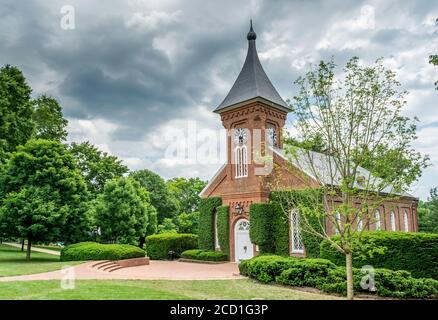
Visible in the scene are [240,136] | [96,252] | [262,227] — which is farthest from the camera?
[240,136]

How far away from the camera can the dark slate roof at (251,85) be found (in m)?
23.5

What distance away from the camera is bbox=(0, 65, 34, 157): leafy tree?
100.0 ft

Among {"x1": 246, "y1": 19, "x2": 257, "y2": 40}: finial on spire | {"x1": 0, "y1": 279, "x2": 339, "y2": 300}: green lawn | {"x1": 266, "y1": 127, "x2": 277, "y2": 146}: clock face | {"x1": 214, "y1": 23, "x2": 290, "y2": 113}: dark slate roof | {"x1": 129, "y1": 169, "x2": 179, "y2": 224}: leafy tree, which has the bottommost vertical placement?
{"x1": 0, "y1": 279, "x2": 339, "y2": 300}: green lawn

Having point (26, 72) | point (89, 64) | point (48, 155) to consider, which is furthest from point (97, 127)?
point (26, 72)

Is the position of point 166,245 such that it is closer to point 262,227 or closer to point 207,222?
point 207,222

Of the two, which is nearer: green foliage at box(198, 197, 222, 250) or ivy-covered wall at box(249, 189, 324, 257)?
ivy-covered wall at box(249, 189, 324, 257)

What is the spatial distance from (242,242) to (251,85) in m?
10.2

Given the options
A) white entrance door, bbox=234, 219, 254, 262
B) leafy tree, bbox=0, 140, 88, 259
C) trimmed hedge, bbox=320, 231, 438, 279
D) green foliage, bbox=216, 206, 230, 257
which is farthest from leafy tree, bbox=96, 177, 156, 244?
trimmed hedge, bbox=320, 231, 438, 279

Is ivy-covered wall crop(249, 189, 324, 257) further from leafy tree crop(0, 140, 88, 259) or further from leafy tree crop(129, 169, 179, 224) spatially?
leafy tree crop(129, 169, 179, 224)

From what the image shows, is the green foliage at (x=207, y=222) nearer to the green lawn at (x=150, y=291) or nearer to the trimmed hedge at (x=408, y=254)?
the trimmed hedge at (x=408, y=254)

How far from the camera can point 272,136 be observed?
24.2m

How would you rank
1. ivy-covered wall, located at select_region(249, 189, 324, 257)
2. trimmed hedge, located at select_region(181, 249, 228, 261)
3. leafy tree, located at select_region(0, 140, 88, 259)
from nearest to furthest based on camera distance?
1. leafy tree, located at select_region(0, 140, 88, 259)
2. ivy-covered wall, located at select_region(249, 189, 324, 257)
3. trimmed hedge, located at select_region(181, 249, 228, 261)

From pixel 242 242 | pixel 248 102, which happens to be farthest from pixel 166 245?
pixel 248 102
